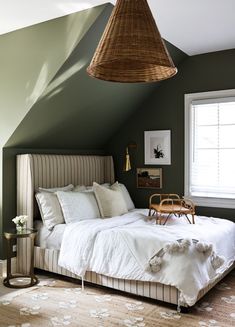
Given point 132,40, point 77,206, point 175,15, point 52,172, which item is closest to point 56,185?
point 52,172

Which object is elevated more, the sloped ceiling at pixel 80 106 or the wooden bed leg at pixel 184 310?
the sloped ceiling at pixel 80 106

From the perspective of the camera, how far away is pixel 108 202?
4.57 m

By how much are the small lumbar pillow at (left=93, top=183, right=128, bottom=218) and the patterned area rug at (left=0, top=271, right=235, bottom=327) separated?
3.23 feet

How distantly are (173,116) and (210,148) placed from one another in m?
0.69

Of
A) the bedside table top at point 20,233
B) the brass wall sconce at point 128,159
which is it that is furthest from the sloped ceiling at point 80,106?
the bedside table top at point 20,233

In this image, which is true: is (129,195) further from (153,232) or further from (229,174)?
(153,232)

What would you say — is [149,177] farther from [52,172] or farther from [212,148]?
[52,172]

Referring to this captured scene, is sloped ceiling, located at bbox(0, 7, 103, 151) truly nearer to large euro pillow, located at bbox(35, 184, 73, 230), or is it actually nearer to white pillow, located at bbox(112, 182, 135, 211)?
large euro pillow, located at bbox(35, 184, 73, 230)

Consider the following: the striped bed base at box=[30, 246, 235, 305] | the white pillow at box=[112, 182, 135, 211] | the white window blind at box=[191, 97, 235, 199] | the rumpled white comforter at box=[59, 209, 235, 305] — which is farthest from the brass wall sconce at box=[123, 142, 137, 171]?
the striped bed base at box=[30, 246, 235, 305]

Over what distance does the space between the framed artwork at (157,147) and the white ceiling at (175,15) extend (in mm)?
1357

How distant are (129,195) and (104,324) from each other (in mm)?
2569

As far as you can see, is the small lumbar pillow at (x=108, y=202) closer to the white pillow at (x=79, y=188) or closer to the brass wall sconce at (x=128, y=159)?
the white pillow at (x=79, y=188)

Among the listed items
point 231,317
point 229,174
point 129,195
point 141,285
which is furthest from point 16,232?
point 229,174

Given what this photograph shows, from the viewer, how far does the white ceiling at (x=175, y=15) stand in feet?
10.6
